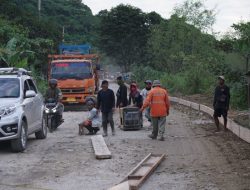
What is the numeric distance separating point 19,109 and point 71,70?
15.2m

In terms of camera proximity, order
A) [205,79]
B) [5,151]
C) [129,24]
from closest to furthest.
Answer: [5,151], [205,79], [129,24]

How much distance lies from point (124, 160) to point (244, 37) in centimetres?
1300

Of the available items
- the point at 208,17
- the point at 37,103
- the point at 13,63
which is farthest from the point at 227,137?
the point at 208,17

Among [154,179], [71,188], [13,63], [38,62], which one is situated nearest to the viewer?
[71,188]

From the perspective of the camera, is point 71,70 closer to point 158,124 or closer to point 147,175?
point 158,124

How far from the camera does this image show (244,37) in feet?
77.5

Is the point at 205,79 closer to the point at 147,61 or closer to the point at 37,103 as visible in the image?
the point at 37,103

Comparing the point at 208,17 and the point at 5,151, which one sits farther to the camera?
the point at 208,17

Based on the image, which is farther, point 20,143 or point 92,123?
point 92,123

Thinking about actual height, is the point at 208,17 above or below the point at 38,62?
above

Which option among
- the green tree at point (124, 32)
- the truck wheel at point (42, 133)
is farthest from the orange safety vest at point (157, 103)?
the green tree at point (124, 32)

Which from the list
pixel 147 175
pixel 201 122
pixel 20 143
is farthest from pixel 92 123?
pixel 147 175

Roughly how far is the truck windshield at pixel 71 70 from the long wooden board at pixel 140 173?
54.0ft

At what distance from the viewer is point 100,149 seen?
1313 centimetres
